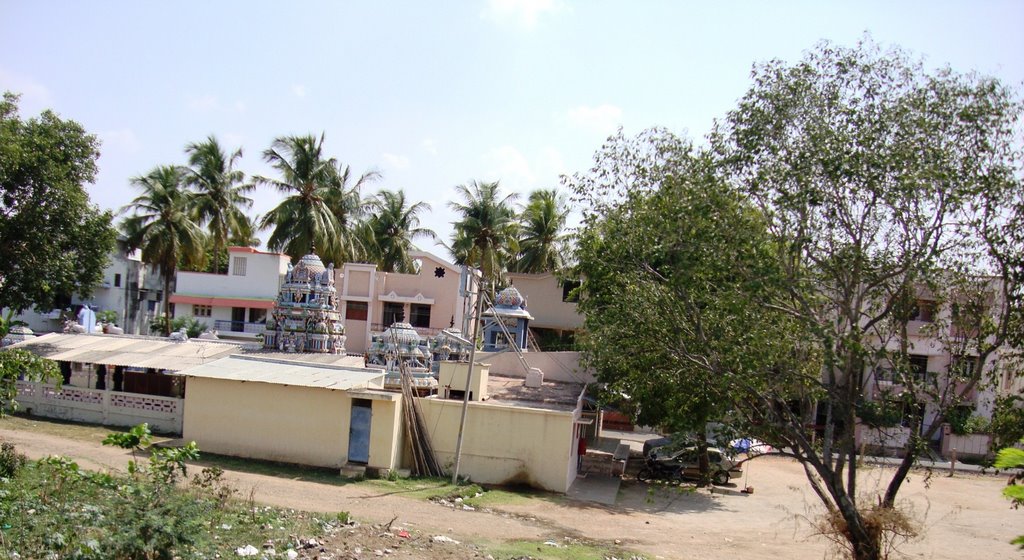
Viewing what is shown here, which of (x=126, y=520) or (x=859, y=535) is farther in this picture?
(x=859, y=535)

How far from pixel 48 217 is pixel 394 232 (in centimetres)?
2580

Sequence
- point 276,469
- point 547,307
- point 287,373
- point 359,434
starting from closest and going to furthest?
point 276,469
point 359,434
point 287,373
point 547,307

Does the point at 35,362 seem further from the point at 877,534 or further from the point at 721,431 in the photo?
the point at 877,534

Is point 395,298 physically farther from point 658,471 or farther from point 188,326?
point 658,471

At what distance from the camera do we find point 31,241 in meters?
25.0

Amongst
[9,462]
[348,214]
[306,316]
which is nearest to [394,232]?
[348,214]

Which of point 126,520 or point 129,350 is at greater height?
point 129,350

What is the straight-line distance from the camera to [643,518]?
18578 mm

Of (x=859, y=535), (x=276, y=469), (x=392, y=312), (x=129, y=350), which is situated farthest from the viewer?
(x=392, y=312)

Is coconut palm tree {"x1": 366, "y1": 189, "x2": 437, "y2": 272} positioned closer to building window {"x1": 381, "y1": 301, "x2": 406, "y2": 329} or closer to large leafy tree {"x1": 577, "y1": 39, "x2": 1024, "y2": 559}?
building window {"x1": 381, "y1": 301, "x2": 406, "y2": 329}

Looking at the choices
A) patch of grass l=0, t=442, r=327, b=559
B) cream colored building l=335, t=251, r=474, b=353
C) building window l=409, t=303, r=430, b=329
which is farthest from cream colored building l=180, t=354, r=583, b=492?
building window l=409, t=303, r=430, b=329

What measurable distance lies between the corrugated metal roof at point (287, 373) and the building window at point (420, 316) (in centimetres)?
1935

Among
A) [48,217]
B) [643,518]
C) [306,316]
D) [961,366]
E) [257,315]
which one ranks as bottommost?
[643,518]

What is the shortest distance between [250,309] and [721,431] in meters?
36.6
